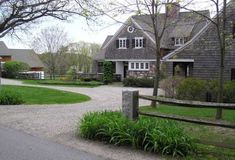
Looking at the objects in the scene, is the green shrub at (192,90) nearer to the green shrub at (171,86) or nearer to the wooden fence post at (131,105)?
the green shrub at (171,86)

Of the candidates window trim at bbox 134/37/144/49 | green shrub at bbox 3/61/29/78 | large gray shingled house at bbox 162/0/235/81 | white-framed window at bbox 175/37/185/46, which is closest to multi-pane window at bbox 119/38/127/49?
window trim at bbox 134/37/144/49

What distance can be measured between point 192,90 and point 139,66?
81.9 feet

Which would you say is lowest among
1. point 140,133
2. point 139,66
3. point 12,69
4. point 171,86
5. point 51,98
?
point 51,98

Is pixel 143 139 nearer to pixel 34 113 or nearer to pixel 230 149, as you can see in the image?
pixel 230 149

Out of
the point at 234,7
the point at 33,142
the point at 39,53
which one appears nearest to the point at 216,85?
the point at 234,7

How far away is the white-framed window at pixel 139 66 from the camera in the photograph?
46.8m

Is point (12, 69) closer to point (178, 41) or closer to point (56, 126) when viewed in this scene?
point (178, 41)

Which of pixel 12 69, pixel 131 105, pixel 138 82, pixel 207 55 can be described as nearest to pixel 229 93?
pixel 207 55

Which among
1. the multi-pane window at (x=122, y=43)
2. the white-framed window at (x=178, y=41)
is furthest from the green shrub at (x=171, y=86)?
the multi-pane window at (x=122, y=43)

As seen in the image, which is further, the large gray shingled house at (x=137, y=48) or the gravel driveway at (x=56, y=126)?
the large gray shingled house at (x=137, y=48)

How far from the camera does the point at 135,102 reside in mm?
9883

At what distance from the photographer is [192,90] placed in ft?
Answer: 74.0

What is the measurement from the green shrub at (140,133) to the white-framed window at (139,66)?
3655cm

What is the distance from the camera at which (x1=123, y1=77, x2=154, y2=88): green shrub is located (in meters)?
40.2
